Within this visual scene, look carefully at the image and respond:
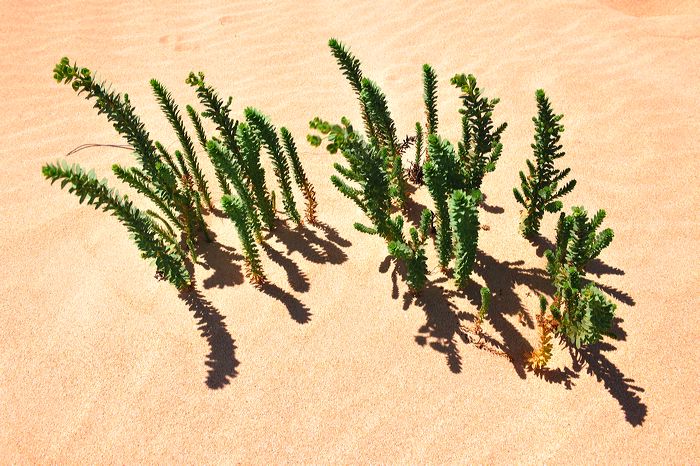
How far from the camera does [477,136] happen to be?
9.04ft

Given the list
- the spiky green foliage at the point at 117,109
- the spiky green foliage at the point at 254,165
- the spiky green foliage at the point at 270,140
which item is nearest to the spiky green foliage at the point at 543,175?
the spiky green foliage at the point at 270,140

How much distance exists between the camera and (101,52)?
588cm

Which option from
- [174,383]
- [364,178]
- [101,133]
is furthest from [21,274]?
[364,178]

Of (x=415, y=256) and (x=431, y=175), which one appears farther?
(x=415, y=256)

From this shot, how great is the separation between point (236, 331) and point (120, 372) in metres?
0.68

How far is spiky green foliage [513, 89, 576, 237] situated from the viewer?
2529mm

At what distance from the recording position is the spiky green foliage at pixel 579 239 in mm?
2260

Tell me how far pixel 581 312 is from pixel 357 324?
47.1 inches

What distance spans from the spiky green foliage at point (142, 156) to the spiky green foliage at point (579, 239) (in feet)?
7.49

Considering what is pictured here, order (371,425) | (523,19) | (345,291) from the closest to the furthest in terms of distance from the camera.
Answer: (371,425) < (345,291) < (523,19)

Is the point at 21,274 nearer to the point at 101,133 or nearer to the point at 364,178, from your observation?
the point at 101,133

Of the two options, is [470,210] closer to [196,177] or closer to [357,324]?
[357,324]

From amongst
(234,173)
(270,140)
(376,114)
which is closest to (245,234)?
(234,173)

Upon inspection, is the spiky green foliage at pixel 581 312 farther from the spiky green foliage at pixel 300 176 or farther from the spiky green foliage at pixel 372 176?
the spiky green foliage at pixel 300 176
